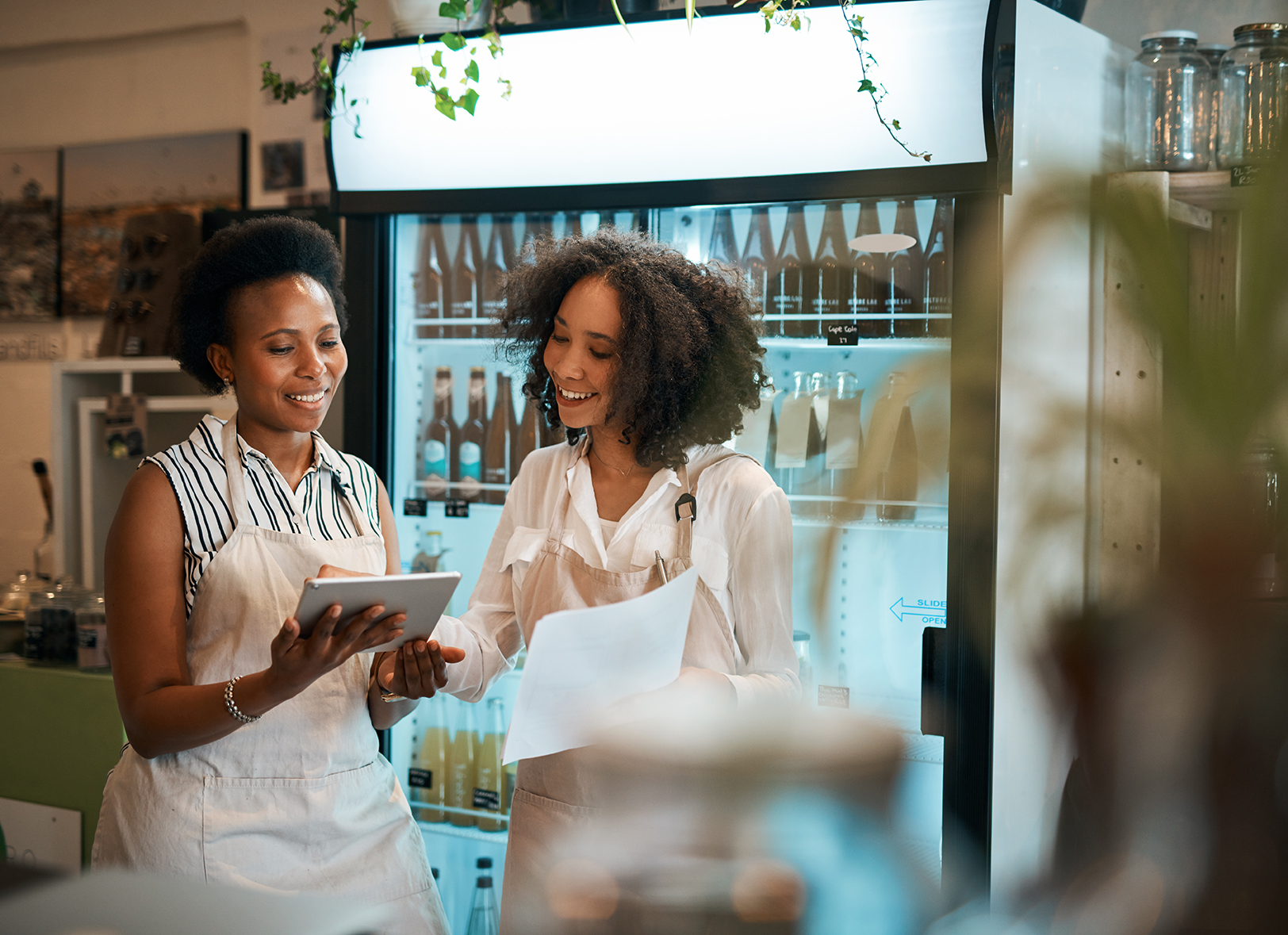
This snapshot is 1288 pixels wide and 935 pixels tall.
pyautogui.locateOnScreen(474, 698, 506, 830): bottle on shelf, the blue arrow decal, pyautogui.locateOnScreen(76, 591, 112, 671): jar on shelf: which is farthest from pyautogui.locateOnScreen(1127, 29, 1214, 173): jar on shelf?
pyautogui.locateOnScreen(76, 591, 112, 671): jar on shelf

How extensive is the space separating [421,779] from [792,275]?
1583 mm

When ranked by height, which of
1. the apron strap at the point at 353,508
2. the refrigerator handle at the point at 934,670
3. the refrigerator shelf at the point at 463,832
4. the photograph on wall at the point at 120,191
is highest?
the photograph on wall at the point at 120,191

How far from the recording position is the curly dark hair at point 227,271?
5.14 feet

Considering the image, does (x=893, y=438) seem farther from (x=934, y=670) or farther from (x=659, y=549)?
(x=934, y=670)

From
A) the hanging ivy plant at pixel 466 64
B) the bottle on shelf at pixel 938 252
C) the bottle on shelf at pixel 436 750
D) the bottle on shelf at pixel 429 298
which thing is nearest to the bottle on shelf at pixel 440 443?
the bottle on shelf at pixel 429 298

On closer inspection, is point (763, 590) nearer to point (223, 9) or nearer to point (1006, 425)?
point (1006, 425)

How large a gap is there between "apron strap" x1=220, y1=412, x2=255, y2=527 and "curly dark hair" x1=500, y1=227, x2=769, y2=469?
516 millimetres

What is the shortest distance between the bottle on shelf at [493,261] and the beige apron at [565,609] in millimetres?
1003

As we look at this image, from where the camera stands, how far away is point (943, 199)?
6.64 feet

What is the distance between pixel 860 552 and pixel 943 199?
2.66 ft

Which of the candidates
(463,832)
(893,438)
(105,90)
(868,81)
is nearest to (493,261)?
(868,81)

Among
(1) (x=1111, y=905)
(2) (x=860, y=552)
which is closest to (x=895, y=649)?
(2) (x=860, y=552)

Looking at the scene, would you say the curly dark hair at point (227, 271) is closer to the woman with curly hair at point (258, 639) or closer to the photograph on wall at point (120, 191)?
the woman with curly hair at point (258, 639)

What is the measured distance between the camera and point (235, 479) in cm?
151
